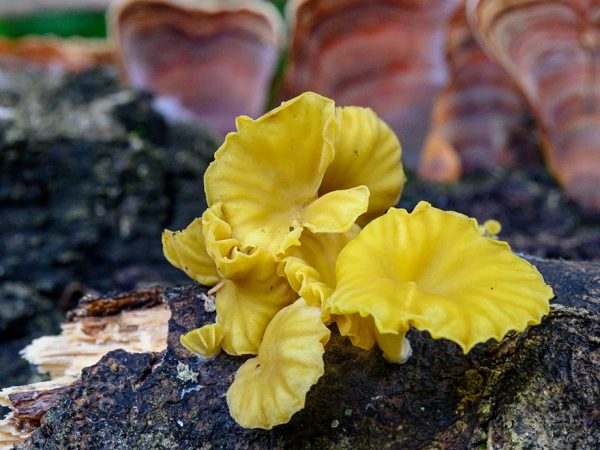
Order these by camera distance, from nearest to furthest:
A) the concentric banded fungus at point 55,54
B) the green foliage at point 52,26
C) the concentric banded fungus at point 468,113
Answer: the concentric banded fungus at point 468,113
the concentric banded fungus at point 55,54
the green foliage at point 52,26

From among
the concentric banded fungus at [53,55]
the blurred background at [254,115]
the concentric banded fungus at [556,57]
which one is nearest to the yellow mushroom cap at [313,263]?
the blurred background at [254,115]

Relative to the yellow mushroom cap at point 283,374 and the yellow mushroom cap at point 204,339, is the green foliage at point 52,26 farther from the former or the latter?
the yellow mushroom cap at point 283,374

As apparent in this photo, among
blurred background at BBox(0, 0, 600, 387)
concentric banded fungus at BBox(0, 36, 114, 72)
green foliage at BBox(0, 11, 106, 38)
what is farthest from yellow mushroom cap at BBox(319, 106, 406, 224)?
green foliage at BBox(0, 11, 106, 38)

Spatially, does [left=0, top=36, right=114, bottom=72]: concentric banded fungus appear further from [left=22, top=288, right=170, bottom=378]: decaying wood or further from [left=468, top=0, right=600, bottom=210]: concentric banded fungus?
[left=22, top=288, right=170, bottom=378]: decaying wood

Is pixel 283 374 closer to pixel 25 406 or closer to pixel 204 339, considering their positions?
pixel 204 339

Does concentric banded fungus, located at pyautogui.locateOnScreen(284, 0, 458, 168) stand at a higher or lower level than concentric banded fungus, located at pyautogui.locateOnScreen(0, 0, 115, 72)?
higher

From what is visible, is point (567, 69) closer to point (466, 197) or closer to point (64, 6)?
point (466, 197)
